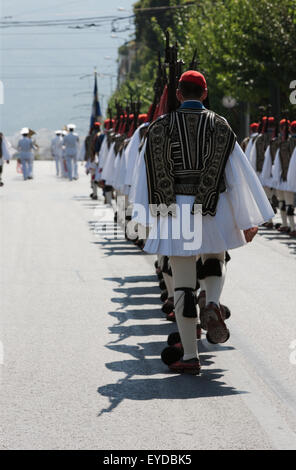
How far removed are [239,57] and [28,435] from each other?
2966cm

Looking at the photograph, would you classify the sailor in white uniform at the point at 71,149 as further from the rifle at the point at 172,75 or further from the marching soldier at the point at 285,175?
the rifle at the point at 172,75

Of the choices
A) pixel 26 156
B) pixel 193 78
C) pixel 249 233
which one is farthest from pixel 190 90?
pixel 26 156

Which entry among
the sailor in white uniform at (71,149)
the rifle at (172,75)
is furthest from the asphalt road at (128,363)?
the sailor in white uniform at (71,149)

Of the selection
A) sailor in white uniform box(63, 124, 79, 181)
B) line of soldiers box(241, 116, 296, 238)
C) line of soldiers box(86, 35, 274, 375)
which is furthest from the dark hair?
sailor in white uniform box(63, 124, 79, 181)

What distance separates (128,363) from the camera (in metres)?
7.58

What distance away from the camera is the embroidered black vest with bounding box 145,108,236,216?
7043mm

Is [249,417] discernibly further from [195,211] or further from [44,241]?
[44,241]

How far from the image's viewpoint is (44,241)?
55.6ft

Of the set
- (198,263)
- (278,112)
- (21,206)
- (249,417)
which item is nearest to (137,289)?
(198,263)

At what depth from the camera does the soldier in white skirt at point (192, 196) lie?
23.1 feet

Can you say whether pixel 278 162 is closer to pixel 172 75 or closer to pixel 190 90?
pixel 172 75

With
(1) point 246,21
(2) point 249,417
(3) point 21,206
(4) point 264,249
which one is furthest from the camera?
(1) point 246,21

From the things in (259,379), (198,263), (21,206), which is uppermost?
(198,263)

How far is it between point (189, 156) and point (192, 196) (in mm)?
258
